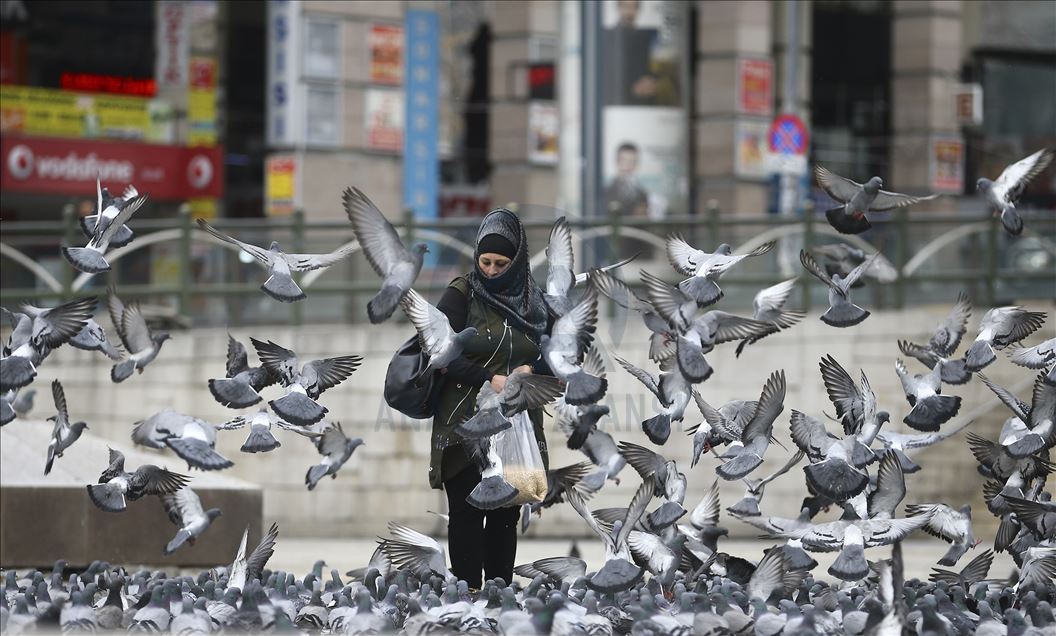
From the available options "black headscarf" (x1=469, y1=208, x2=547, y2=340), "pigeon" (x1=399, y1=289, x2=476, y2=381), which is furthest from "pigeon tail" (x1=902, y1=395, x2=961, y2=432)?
"pigeon" (x1=399, y1=289, x2=476, y2=381)

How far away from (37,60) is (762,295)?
1561 centimetres

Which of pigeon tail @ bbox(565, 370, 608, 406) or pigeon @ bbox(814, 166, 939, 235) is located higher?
pigeon @ bbox(814, 166, 939, 235)

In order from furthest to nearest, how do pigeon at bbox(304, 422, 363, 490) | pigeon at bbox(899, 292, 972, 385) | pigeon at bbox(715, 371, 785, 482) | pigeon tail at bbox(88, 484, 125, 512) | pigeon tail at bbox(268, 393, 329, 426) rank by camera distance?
pigeon at bbox(304, 422, 363, 490) → pigeon at bbox(899, 292, 972, 385) → pigeon tail at bbox(88, 484, 125, 512) → pigeon at bbox(715, 371, 785, 482) → pigeon tail at bbox(268, 393, 329, 426)

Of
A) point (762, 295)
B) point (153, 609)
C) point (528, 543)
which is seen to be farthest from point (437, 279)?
point (153, 609)

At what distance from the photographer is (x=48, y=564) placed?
1087cm

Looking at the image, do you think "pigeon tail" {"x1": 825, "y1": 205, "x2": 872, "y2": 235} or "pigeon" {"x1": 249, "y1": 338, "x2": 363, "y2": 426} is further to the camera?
"pigeon tail" {"x1": 825, "y1": 205, "x2": 872, "y2": 235}

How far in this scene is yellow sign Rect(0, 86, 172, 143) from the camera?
21.0 meters

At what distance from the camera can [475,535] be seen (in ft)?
23.5

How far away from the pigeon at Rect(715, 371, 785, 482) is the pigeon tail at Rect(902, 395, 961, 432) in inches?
24.0

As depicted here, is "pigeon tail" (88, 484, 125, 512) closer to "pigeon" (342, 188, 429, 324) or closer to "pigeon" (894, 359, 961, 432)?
"pigeon" (342, 188, 429, 324)

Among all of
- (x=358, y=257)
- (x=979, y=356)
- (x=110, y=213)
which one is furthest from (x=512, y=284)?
(x=358, y=257)

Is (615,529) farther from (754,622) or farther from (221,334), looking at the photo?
(221,334)

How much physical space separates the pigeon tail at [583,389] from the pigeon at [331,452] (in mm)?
1606

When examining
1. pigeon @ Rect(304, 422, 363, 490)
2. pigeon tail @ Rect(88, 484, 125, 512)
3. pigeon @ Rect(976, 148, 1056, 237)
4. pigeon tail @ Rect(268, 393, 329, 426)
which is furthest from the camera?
pigeon @ Rect(976, 148, 1056, 237)
